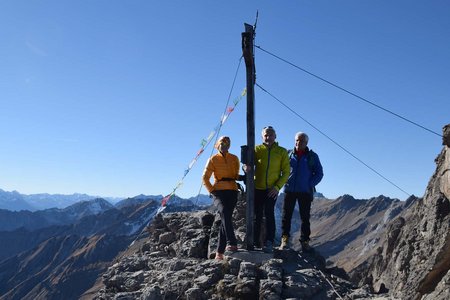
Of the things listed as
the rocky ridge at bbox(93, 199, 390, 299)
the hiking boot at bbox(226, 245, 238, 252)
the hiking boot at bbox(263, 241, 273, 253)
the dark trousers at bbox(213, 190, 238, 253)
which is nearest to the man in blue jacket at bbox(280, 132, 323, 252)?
the hiking boot at bbox(263, 241, 273, 253)

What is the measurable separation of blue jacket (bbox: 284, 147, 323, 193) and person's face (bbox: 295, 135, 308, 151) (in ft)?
0.92

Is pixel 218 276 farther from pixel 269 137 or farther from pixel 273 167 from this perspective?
pixel 269 137

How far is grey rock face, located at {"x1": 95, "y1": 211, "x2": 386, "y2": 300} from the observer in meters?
10.5

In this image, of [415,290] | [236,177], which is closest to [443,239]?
[415,290]

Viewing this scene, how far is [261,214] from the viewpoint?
12977 mm

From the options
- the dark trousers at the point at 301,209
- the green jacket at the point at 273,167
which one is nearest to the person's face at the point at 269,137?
the green jacket at the point at 273,167

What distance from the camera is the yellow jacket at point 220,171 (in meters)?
12.2

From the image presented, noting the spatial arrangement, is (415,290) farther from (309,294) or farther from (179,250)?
(179,250)

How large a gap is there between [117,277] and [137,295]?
5.30ft

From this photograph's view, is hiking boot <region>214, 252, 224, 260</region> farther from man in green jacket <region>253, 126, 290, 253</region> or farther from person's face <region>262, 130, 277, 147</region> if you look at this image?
person's face <region>262, 130, 277, 147</region>

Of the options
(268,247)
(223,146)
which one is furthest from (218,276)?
(223,146)

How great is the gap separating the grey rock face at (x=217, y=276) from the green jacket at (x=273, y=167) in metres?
1.92

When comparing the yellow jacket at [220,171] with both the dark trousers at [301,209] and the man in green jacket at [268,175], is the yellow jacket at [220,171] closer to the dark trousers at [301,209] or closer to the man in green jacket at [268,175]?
the man in green jacket at [268,175]

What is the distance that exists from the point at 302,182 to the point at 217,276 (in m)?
3.63
